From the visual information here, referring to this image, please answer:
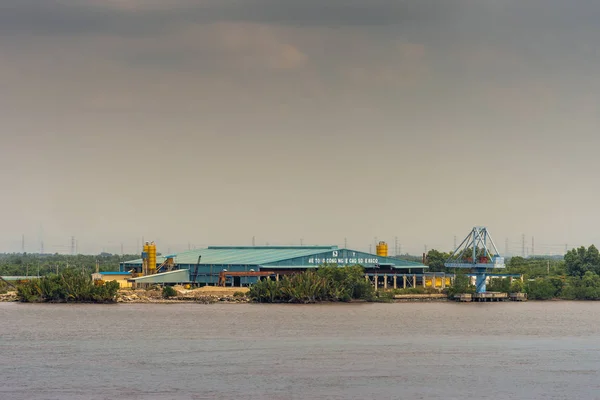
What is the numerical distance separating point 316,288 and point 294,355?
122ft

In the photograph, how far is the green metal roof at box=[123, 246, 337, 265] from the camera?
98625 mm

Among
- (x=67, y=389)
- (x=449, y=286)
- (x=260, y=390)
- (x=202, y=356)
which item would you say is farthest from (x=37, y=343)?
(x=449, y=286)

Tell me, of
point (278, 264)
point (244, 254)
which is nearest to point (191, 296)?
point (278, 264)

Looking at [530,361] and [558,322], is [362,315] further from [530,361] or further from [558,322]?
[530,361]

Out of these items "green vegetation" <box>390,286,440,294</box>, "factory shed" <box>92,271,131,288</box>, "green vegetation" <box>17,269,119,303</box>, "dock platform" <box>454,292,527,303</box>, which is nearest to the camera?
"green vegetation" <box>17,269,119,303</box>

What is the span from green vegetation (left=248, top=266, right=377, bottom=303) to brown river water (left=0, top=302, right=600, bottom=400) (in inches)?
350

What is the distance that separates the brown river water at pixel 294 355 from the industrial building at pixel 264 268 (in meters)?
21.8

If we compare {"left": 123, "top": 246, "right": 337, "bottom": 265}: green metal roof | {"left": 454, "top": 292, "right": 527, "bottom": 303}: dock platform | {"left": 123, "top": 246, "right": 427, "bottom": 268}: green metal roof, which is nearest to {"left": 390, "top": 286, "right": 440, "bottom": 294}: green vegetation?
{"left": 454, "top": 292, "right": 527, "bottom": 303}: dock platform

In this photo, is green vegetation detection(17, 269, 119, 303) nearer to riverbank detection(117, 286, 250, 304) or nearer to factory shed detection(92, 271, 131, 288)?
riverbank detection(117, 286, 250, 304)

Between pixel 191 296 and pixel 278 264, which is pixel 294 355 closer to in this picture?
pixel 191 296

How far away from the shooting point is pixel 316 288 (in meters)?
82.7

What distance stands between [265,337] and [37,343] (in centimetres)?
1267

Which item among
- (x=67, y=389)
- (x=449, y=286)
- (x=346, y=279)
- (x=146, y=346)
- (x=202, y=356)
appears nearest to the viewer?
(x=67, y=389)

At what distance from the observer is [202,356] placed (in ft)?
148
